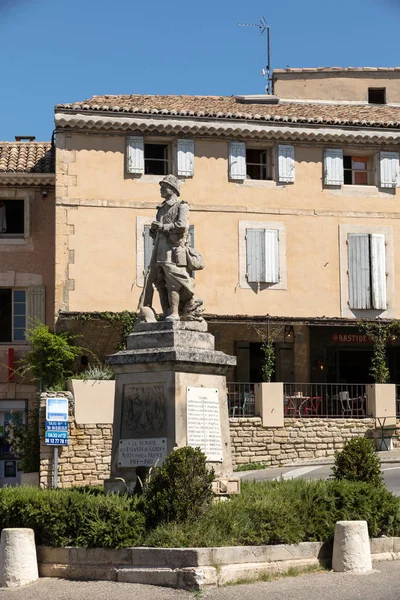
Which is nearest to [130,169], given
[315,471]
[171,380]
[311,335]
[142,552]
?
[311,335]

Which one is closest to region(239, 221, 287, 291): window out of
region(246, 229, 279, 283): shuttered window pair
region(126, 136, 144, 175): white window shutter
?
region(246, 229, 279, 283): shuttered window pair

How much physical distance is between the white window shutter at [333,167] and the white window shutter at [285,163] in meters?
0.99

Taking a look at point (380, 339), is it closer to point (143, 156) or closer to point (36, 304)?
point (143, 156)

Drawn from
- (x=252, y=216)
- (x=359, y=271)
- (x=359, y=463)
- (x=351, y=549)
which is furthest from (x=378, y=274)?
(x=351, y=549)

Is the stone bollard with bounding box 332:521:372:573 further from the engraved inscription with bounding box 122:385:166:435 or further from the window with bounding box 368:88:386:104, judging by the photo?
the window with bounding box 368:88:386:104

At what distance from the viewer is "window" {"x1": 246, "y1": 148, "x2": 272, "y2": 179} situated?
33594mm

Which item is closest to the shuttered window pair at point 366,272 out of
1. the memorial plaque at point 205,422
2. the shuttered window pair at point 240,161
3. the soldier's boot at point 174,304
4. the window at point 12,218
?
the shuttered window pair at point 240,161

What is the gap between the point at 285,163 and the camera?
109ft

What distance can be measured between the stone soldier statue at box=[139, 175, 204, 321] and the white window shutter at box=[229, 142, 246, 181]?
17127 mm

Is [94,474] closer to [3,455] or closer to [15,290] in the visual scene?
[3,455]

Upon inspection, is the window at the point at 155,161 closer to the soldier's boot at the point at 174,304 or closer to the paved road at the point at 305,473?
the paved road at the point at 305,473

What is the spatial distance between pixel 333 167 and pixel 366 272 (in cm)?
310

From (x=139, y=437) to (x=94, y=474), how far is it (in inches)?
525

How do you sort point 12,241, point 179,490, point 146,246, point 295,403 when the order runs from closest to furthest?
point 179,490
point 295,403
point 146,246
point 12,241
